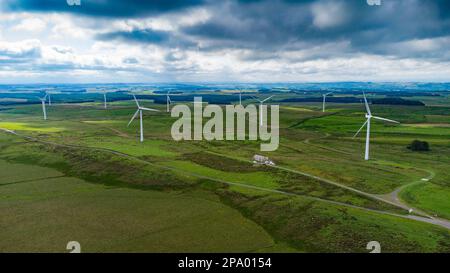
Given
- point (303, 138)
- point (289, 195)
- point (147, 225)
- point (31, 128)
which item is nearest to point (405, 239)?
point (289, 195)

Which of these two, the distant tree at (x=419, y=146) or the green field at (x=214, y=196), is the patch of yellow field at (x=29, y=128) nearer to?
the green field at (x=214, y=196)

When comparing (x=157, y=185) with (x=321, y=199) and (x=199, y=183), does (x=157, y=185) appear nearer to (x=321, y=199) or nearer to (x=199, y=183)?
(x=199, y=183)

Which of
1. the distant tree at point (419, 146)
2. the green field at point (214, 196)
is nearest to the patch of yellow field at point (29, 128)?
the green field at point (214, 196)

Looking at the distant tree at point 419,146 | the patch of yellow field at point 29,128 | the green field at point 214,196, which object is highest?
the patch of yellow field at point 29,128

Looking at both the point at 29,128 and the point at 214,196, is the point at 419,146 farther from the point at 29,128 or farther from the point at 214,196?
the point at 29,128

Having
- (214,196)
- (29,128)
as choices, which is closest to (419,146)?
(214,196)

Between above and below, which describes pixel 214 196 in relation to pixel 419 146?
below

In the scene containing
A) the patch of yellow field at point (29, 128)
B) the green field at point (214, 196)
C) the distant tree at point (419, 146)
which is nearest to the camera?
the green field at point (214, 196)

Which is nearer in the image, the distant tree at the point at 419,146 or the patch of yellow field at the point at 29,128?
the distant tree at the point at 419,146

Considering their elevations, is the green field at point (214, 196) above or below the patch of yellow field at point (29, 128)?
below
